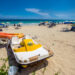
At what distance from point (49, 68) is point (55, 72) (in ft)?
1.05

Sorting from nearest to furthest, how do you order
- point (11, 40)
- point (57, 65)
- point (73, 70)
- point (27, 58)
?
point (27, 58) → point (73, 70) → point (57, 65) → point (11, 40)

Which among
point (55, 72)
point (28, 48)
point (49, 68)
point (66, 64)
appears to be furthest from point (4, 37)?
point (66, 64)

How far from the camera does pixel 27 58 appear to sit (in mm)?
2551

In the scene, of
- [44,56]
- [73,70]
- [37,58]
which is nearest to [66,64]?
[73,70]

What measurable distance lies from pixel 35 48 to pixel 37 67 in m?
0.90

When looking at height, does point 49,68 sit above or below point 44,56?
below

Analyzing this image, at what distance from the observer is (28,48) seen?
10.3ft

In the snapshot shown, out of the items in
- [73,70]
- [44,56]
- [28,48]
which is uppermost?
[28,48]

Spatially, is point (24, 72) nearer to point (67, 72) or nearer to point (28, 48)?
point (28, 48)

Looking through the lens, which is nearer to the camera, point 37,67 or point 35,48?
point 37,67

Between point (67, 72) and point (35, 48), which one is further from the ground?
point (35, 48)

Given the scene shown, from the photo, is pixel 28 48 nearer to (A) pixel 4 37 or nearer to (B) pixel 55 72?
(B) pixel 55 72

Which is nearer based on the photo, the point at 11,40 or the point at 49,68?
the point at 49,68

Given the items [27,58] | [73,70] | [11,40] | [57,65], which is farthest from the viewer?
[11,40]
